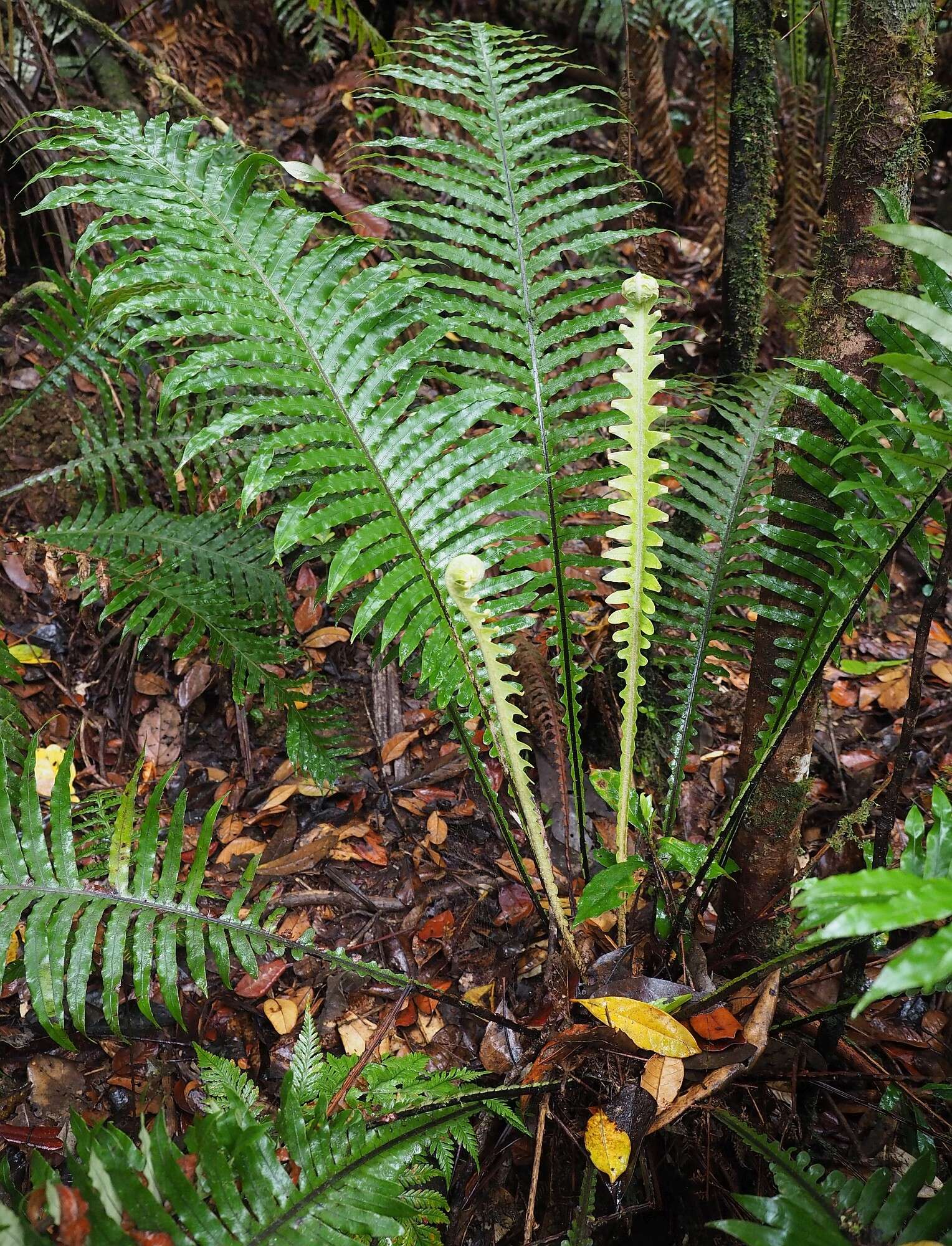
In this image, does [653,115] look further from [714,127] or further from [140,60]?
[140,60]

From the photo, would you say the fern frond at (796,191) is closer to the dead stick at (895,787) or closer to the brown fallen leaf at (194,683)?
the dead stick at (895,787)

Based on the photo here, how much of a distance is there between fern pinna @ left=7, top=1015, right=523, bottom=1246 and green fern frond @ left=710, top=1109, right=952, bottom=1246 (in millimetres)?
447

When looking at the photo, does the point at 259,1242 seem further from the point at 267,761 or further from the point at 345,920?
the point at 267,761

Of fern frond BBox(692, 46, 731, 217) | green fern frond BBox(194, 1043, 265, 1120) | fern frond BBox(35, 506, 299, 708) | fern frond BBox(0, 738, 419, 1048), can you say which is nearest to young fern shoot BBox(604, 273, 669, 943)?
fern frond BBox(0, 738, 419, 1048)

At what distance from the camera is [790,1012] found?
1799 millimetres

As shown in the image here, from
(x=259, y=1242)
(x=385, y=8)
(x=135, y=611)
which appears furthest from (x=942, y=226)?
(x=259, y=1242)

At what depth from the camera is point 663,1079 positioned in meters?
1.47

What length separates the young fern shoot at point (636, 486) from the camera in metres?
1.37

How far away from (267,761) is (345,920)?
0.64 metres

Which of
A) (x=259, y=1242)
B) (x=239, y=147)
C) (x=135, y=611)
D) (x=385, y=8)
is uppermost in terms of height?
(x=385, y=8)

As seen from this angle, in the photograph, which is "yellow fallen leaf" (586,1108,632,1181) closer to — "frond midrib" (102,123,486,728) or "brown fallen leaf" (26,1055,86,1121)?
"frond midrib" (102,123,486,728)

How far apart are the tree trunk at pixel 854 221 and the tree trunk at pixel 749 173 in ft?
1.89

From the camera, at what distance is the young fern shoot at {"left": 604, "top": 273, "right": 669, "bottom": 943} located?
1.37 meters

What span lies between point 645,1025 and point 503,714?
64 centimetres
